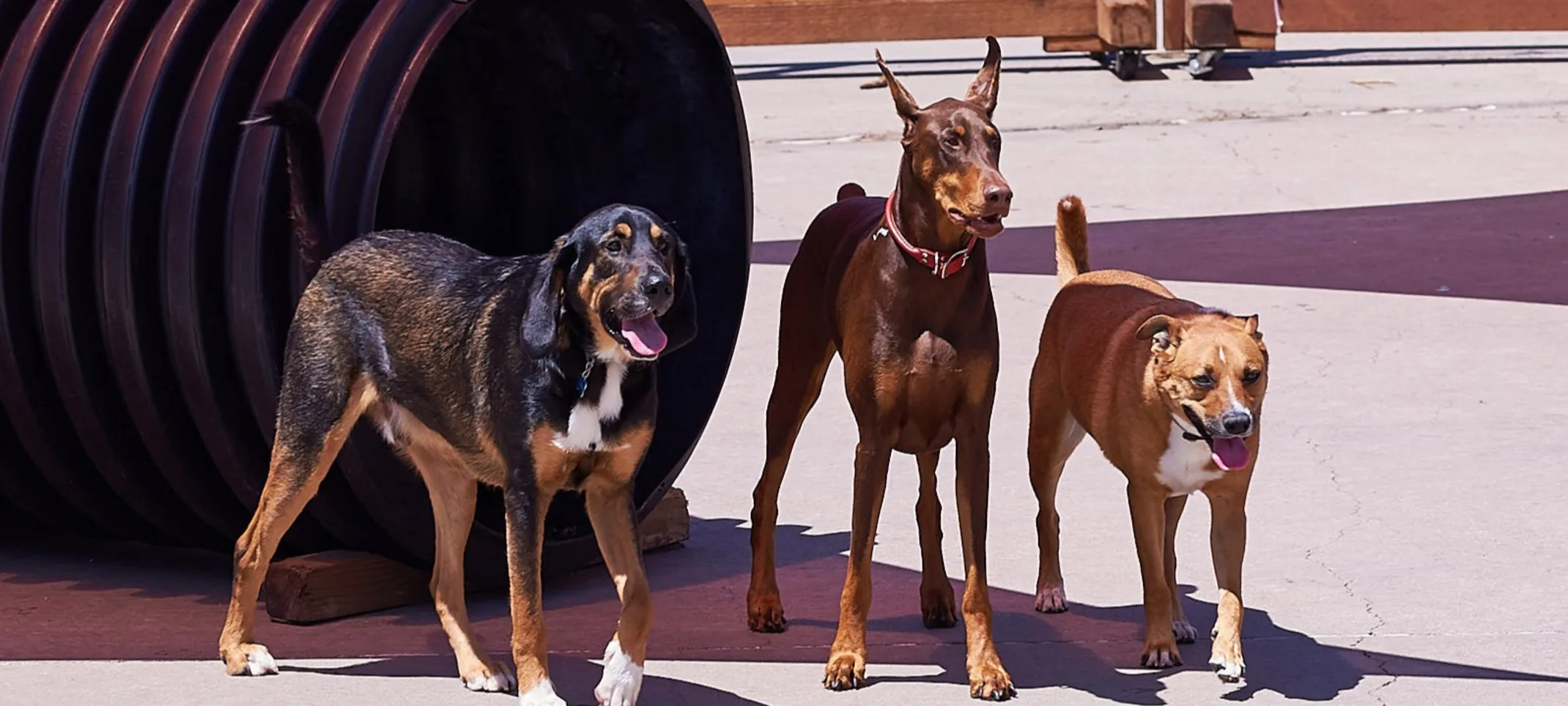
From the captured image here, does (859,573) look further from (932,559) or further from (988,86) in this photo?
(988,86)

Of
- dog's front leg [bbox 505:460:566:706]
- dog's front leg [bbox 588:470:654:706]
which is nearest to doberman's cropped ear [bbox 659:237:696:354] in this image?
dog's front leg [bbox 588:470:654:706]

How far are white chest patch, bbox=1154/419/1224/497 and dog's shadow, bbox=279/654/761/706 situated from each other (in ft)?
3.78

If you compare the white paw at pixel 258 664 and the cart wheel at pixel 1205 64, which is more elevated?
the cart wheel at pixel 1205 64

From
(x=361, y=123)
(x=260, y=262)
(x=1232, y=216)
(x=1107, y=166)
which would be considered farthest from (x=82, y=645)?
(x=1107, y=166)

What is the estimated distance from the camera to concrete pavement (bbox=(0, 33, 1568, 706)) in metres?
5.62

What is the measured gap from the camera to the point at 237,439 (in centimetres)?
623

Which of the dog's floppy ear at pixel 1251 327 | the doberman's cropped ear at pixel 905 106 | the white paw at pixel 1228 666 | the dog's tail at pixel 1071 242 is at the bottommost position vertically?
the white paw at pixel 1228 666

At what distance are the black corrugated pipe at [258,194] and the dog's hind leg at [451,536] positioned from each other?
24 cm

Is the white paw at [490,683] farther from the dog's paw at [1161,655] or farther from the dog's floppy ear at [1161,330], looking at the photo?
the dog's floppy ear at [1161,330]

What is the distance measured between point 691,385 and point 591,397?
1.82m

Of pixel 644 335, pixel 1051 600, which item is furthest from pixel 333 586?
pixel 1051 600

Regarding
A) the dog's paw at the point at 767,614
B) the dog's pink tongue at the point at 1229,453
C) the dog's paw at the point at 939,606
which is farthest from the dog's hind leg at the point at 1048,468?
the dog's pink tongue at the point at 1229,453

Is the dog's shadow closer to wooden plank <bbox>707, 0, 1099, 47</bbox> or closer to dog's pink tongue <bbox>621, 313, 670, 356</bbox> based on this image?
dog's pink tongue <bbox>621, 313, 670, 356</bbox>

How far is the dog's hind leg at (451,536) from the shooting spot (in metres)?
5.70
